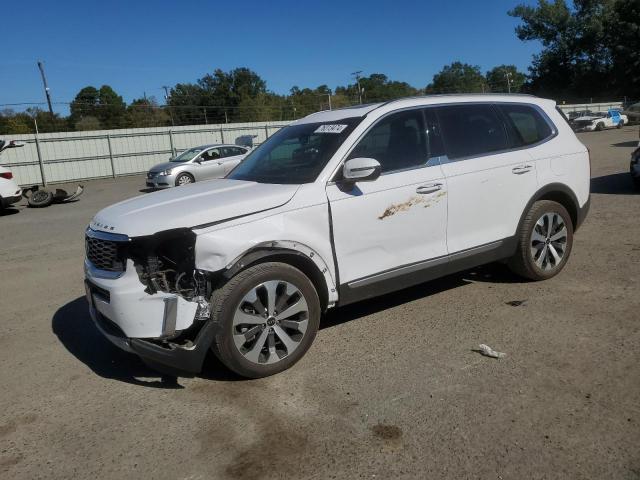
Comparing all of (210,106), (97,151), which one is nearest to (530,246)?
(97,151)

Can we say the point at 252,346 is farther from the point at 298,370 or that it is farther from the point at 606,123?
the point at 606,123

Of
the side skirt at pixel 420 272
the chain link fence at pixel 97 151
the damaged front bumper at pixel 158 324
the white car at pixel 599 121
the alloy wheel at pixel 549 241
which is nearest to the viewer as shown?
the damaged front bumper at pixel 158 324

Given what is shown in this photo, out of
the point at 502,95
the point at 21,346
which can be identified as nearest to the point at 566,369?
the point at 502,95

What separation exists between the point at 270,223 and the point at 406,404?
1.48 metres

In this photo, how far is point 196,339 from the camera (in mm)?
3500

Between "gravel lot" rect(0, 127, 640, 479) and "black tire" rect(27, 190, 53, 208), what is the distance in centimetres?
1141

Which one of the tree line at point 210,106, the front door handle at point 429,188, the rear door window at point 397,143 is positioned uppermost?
the tree line at point 210,106

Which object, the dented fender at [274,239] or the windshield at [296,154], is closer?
the dented fender at [274,239]

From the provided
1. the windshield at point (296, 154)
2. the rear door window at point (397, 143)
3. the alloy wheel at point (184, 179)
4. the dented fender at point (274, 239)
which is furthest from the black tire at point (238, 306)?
the alloy wheel at point (184, 179)

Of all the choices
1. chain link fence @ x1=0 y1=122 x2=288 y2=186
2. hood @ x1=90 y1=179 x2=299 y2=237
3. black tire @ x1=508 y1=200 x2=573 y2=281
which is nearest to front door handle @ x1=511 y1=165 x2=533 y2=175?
black tire @ x1=508 y1=200 x2=573 y2=281

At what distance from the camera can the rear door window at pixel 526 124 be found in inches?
204

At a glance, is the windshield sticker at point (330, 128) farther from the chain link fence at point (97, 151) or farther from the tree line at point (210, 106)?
the chain link fence at point (97, 151)

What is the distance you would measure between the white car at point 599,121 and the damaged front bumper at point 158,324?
134 feet

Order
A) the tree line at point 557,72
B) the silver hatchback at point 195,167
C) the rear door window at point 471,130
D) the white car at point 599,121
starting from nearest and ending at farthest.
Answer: the rear door window at point 471,130
the silver hatchback at point 195,167
the white car at point 599,121
the tree line at point 557,72
